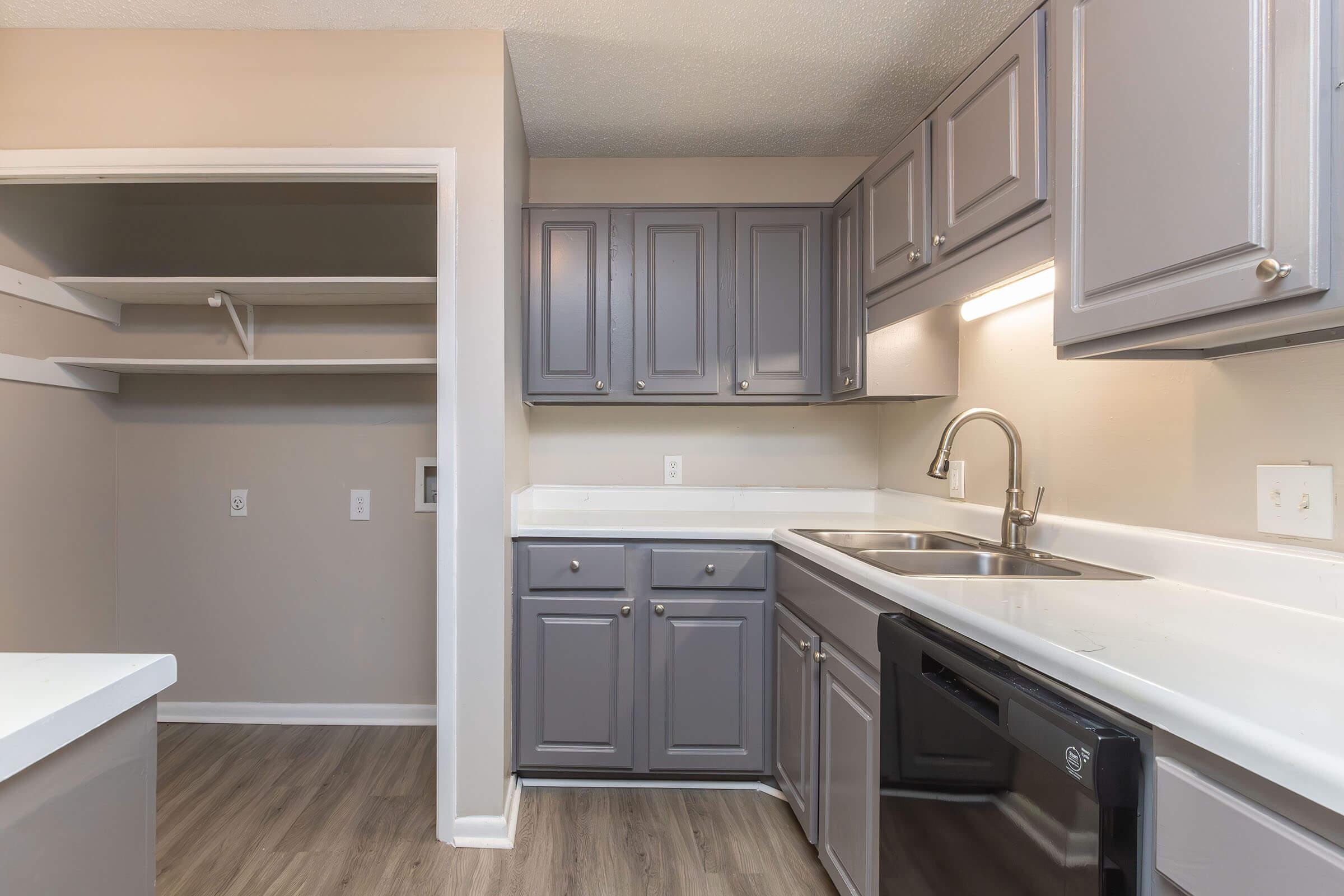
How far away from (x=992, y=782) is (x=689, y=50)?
2.07m

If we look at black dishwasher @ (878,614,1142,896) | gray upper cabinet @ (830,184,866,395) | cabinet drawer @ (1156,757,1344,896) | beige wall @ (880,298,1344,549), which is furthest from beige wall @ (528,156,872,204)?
cabinet drawer @ (1156,757,1344,896)

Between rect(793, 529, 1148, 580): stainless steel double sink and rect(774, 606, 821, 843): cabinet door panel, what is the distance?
288 millimetres

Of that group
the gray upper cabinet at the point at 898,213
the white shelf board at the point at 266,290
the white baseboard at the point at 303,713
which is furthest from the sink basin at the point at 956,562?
the white baseboard at the point at 303,713

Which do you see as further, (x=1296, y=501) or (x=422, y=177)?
(x=422, y=177)

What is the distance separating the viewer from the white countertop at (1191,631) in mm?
615

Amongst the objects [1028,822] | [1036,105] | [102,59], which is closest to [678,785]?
[1028,822]

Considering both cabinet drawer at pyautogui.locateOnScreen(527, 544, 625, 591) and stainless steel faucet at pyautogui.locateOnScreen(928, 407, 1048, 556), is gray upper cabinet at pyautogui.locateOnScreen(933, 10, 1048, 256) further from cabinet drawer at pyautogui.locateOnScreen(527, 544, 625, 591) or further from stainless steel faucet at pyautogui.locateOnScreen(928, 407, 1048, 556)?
cabinet drawer at pyautogui.locateOnScreen(527, 544, 625, 591)

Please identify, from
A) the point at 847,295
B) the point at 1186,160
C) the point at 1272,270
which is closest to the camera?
the point at 1272,270

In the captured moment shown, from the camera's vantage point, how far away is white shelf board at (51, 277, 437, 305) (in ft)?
7.32

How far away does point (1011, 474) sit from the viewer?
170cm

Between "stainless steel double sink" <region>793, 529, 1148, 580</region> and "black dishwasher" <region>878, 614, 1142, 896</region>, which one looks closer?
"black dishwasher" <region>878, 614, 1142, 896</region>

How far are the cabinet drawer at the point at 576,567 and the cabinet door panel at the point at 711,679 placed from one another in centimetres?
18

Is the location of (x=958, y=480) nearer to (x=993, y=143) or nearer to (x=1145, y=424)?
(x=1145, y=424)

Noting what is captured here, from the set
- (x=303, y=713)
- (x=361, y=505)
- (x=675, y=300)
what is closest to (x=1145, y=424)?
(x=675, y=300)
